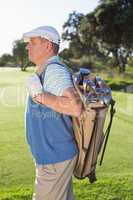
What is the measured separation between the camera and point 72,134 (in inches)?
120

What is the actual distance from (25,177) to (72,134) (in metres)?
3.07

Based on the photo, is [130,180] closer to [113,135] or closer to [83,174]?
[83,174]

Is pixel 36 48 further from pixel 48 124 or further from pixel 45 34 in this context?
pixel 48 124

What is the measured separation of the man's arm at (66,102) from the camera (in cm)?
279

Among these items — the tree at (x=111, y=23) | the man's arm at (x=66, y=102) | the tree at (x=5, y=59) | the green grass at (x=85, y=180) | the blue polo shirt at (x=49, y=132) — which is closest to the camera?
the man's arm at (x=66, y=102)

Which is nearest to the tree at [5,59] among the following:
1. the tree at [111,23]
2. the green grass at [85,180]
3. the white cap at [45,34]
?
the tree at [111,23]

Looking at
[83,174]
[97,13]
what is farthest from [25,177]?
[97,13]

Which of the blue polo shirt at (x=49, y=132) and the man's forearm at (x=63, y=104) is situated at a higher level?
the man's forearm at (x=63, y=104)

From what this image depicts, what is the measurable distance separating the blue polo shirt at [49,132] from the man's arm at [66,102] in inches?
3.9

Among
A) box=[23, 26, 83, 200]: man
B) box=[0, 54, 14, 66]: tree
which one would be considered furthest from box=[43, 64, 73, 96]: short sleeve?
box=[0, 54, 14, 66]: tree

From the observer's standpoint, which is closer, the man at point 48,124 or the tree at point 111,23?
the man at point 48,124

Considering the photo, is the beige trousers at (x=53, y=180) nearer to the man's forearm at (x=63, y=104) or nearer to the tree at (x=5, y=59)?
the man's forearm at (x=63, y=104)

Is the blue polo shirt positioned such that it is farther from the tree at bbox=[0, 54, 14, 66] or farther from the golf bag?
the tree at bbox=[0, 54, 14, 66]

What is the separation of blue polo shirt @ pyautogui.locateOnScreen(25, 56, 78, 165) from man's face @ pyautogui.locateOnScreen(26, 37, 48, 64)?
0.09 m
